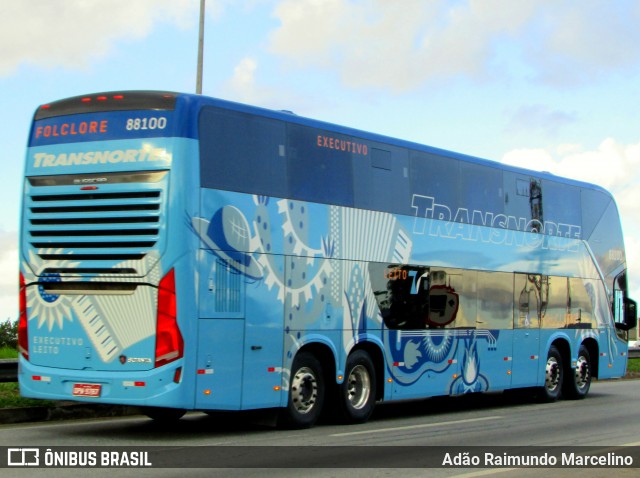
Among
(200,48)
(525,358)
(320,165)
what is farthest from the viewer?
(200,48)

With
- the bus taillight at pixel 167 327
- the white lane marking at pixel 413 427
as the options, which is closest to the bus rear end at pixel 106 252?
the bus taillight at pixel 167 327

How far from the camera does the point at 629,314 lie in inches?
906

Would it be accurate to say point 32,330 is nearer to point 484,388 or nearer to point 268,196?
point 268,196

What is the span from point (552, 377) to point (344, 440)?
27.9ft

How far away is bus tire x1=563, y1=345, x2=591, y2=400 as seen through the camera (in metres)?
21.2

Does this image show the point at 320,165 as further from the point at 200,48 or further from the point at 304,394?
the point at 200,48

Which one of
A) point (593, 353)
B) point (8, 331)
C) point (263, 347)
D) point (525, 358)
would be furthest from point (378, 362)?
point (8, 331)

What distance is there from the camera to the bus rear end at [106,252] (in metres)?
12.6

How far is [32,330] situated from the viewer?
44.5 ft

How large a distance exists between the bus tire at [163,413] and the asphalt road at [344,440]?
0.15m

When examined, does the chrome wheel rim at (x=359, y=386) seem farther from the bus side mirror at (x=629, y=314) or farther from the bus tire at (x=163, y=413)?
the bus side mirror at (x=629, y=314)

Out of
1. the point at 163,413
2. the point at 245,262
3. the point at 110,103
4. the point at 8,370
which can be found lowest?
the point at 163,413

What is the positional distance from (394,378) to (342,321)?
1.60 m

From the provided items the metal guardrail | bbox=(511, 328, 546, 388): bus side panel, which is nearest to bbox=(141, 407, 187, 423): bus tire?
the metal guardrail
